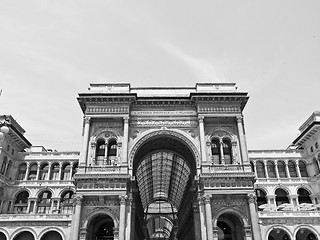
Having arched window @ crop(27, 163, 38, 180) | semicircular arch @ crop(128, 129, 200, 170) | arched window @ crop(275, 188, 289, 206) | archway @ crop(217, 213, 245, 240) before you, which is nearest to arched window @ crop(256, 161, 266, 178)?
arched window @ crop(275, 188, 289, 206)

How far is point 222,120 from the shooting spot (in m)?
38.7

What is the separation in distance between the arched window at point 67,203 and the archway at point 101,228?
1260cm

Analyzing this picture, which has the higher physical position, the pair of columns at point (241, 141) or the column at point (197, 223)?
the pair of columns at point (241, 141)

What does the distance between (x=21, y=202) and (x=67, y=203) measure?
7.87 m

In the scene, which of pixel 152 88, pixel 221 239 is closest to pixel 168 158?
pixel 152 88

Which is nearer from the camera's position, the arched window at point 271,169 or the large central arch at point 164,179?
the large central arch at point 164,179

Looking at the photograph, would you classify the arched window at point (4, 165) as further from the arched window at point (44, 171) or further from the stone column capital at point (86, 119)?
the stone column capital at point (86, 119)

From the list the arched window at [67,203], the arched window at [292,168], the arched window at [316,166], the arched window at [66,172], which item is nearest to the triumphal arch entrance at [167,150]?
the arched window at [67,203]

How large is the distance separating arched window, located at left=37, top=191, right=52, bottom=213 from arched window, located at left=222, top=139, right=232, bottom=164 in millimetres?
30781

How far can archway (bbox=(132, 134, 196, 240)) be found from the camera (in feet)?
134

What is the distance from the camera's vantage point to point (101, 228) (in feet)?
124

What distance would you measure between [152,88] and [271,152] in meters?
25.6

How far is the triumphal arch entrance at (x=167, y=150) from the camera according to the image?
33406mm

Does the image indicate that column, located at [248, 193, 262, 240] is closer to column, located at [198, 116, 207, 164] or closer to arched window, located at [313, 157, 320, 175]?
column, located at [198, 116, 207, 164]
